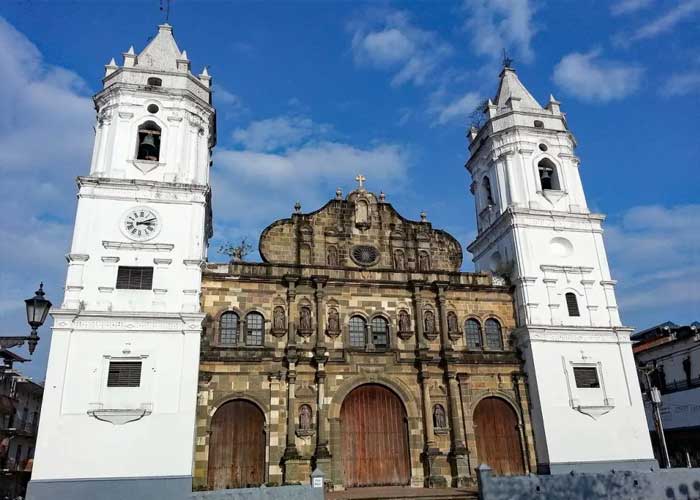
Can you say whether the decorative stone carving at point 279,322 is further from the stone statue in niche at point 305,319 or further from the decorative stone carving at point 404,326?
the decorative stone carving at point 404,326

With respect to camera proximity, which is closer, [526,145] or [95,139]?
[95,139]

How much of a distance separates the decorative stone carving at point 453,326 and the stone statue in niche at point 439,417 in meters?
3.17

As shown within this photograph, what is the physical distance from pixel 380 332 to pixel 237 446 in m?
7.64

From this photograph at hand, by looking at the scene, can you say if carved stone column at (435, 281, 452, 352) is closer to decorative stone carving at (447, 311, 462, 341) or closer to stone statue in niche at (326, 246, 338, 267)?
decorative stone carving at (447, 311, 462, 341)

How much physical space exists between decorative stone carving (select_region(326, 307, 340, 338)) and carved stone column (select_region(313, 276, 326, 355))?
220 mm

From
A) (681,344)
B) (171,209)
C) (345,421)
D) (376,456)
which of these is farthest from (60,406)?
(681,344)

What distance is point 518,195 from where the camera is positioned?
2802cm

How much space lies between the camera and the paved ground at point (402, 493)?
752 inches

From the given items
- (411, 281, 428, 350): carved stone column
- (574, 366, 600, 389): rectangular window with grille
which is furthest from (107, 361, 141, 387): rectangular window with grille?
(574, 366, 600, 389): rectangular window with grille

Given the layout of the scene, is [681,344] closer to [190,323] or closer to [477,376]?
[477,376]

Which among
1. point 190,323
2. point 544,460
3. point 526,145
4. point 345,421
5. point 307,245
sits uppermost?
point 526,145

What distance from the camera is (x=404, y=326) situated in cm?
2481

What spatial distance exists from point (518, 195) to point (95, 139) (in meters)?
20.2

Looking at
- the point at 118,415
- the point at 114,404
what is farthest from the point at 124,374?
the point at 118,415
